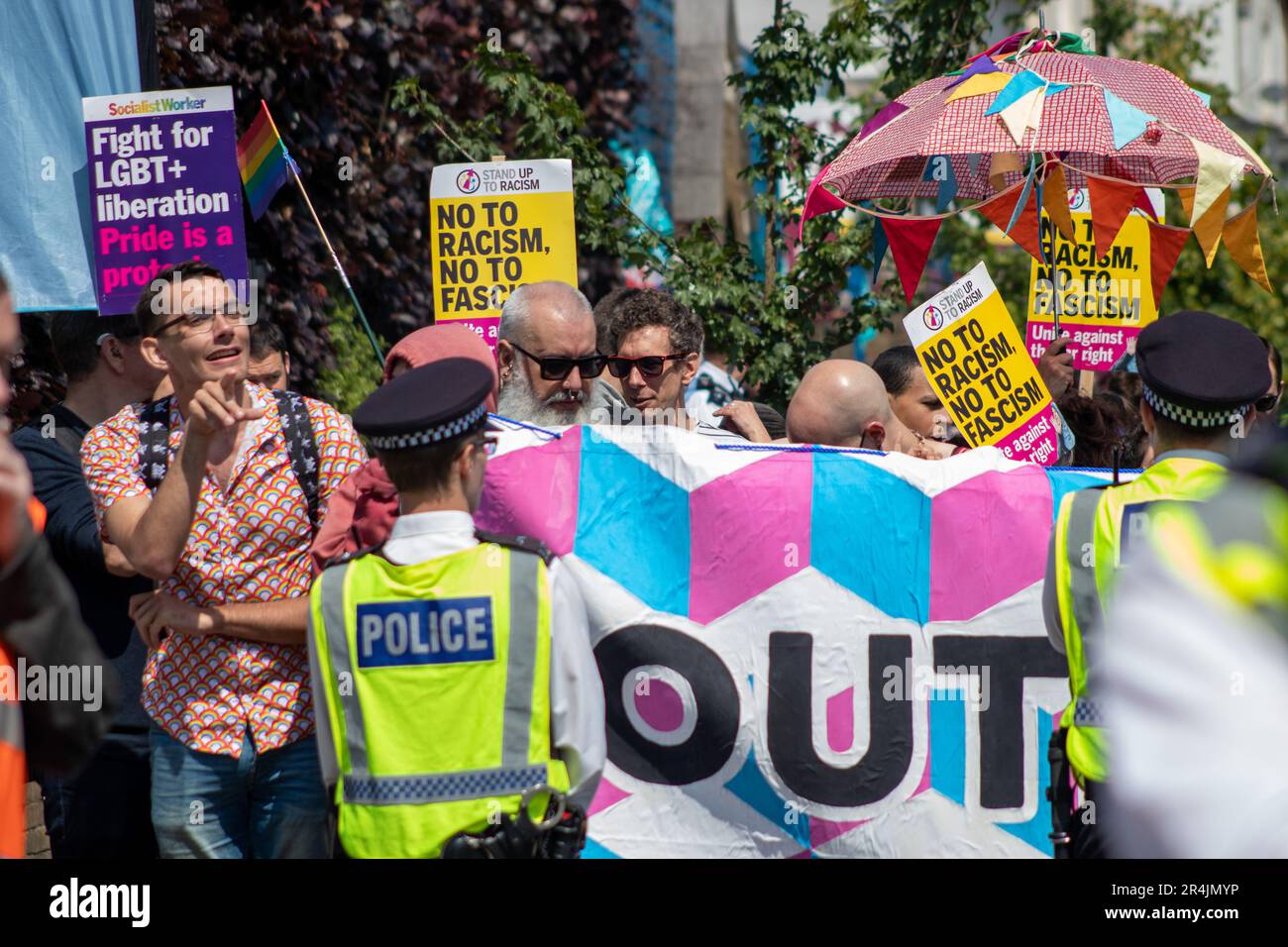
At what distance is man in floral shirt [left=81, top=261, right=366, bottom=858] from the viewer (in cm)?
346

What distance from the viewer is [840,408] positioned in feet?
15.7

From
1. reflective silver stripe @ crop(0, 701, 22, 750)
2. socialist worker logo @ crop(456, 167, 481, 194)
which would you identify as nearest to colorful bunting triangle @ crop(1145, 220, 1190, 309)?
socialist worker logo @ crop(456, 167, 481, 194)

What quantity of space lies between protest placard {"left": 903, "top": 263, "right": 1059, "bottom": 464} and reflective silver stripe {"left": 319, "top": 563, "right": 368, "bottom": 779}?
292 centimetres

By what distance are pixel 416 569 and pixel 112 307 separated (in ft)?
6.94

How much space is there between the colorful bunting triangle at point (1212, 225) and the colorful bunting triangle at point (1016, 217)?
623mm

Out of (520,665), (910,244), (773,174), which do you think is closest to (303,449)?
(520,665)

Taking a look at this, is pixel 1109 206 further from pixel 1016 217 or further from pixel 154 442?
pixel 154 442

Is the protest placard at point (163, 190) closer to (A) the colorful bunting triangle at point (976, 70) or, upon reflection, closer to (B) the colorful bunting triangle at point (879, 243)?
(A) the colorful bunting triangle at point (976, 70)

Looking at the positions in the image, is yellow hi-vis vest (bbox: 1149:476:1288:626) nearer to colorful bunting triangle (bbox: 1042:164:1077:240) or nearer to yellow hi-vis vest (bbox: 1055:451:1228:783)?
yellow hi-vis vest (bbox: 1055:451:1228:783)

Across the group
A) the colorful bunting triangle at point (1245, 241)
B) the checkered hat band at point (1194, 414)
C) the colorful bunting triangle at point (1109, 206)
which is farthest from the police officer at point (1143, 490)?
the colorful bunting triangle at point (1245, 241)

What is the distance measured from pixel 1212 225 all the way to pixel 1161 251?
1060 mm

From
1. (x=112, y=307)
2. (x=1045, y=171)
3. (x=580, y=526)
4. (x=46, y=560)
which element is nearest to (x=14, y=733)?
(x=46, y=560)

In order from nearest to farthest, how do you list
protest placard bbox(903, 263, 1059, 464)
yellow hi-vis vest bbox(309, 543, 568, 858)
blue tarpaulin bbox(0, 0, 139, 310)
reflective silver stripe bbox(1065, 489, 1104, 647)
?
1. yellow hi-vis vest bbox(309, 543, 568, 858)
2. reflective silver stripe bbox(1065, 489, 1104, 647)
3. blue tarpaulin bbox(0, 0, 139, 310)
4. protest placard bbox(903, 263, 1059, 464)

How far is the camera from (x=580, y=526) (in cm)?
412
